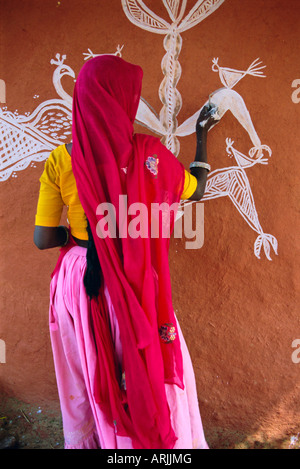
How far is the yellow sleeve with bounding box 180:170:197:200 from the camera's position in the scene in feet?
4.88

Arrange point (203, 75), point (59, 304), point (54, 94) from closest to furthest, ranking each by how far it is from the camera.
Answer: point (59, 304)
point (203, 75)
point (54, 94)

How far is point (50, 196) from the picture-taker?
4.62ft

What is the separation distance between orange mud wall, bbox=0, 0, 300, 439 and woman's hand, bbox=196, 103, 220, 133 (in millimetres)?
89

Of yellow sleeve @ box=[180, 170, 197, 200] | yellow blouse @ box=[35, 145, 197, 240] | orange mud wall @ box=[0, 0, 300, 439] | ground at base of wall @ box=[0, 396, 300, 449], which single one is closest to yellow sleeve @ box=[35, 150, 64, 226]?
yellow blouse @ box=[35, 145, 197, 240]

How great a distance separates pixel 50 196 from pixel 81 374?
32.5 inches

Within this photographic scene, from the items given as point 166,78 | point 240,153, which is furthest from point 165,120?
point 240,153

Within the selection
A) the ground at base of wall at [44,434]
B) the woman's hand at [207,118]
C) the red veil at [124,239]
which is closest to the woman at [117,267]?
the red veil at [124,239]

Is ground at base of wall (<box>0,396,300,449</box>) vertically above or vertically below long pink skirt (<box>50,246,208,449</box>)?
below

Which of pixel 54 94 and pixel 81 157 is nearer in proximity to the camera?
pixel 81 157

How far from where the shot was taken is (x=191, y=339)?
203cm

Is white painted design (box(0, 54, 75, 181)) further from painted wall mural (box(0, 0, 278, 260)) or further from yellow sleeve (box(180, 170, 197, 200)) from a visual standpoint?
yellow sleeve (box(180, 170, 197, 200))

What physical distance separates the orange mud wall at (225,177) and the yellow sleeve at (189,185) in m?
0.44
